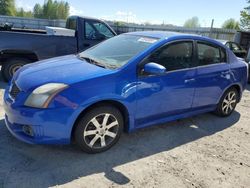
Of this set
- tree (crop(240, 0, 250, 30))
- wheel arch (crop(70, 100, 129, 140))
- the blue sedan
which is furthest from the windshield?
tree (crop(240, 0, 250, 30))

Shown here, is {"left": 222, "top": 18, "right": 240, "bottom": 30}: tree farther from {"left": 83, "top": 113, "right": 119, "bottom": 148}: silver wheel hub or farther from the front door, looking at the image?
{"left": 83, "top": 113, "right": 119, "bottom": 148}: silver wheel hub

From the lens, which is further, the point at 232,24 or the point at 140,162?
the point at 232,24

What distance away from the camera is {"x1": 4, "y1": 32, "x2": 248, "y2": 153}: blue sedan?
315 centimetres

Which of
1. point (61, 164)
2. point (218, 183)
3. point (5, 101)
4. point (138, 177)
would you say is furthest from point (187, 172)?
point (5, 101)

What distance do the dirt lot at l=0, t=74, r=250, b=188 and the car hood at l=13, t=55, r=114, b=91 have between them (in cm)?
89

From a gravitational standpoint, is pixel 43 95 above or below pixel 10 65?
above

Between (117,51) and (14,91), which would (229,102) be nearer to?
(117,51)

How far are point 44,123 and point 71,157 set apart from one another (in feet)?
2.06

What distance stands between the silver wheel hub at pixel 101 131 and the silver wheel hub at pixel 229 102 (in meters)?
2.62

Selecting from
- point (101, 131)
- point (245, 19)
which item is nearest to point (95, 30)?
point (101, 131)

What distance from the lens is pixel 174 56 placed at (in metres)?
4.14

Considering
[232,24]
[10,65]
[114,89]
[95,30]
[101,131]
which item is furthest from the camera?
[232,24]

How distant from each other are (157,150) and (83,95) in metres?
1.41

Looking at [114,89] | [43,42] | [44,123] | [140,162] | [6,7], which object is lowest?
[140,162]
